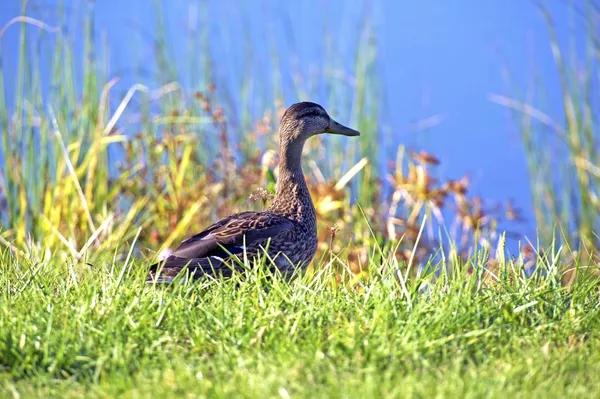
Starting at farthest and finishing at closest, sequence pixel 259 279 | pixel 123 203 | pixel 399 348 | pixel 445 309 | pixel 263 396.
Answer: pixel 123 203, pixel 259 279, pixel 445 309, pixel 399 348, pixel 263 396

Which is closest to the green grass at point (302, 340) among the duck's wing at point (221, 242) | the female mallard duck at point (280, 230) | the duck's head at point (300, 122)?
the female mallard duck at point (280, 230)

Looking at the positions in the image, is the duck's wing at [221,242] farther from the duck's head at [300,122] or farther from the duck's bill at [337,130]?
the duck's bill at [337,130]

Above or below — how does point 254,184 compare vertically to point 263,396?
below

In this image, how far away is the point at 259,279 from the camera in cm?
348

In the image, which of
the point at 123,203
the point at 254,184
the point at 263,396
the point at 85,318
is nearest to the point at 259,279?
the point at 85,318

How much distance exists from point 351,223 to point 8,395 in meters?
4.02

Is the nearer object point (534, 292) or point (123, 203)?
point (534, 292)

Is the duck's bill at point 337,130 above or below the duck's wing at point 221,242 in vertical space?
above

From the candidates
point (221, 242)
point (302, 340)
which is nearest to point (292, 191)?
point (221, 242)

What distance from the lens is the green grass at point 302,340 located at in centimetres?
274

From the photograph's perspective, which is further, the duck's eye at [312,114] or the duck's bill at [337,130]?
the duck's bill at [337,130]

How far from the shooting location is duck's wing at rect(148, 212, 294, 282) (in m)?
4.28

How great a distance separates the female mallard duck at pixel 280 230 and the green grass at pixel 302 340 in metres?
0.42

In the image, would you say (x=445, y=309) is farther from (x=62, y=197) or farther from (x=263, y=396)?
(x=62, y=197)
